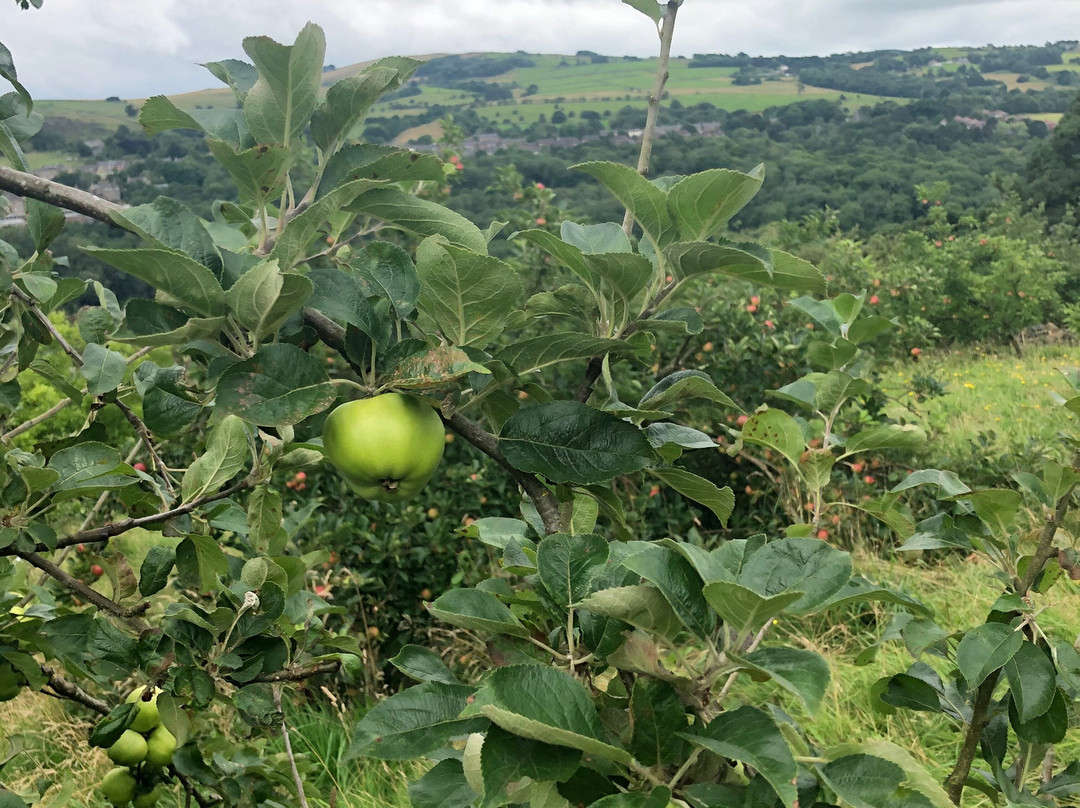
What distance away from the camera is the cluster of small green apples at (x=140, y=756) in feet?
4.05

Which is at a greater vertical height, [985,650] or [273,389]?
[273,389]

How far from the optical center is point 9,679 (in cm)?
111

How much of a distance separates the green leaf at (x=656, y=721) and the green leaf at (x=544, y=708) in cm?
4

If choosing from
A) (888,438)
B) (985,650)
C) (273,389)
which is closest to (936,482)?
(888,438)

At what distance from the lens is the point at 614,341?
62cm

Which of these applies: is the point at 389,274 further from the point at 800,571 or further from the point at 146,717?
the point at 146,717

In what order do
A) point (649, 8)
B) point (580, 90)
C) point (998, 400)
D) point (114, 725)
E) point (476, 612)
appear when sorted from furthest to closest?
point (580, 90)
point (998, 400)
point (114, 725)
point (649, 8)
point (476, 612)

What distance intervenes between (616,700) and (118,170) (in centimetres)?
2193

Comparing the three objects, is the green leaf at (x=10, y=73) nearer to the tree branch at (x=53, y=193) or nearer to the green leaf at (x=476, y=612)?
the tree branch at (x=53, y=193)

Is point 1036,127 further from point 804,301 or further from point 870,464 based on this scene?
point 804,301

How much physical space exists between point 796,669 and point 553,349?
0.96ft

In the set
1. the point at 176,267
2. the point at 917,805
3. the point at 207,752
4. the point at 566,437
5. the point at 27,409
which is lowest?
the point at 27,409

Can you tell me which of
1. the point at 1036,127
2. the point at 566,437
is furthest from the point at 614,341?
the point at 1036,127

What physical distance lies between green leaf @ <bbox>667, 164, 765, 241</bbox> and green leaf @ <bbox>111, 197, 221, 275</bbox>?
368 mm
